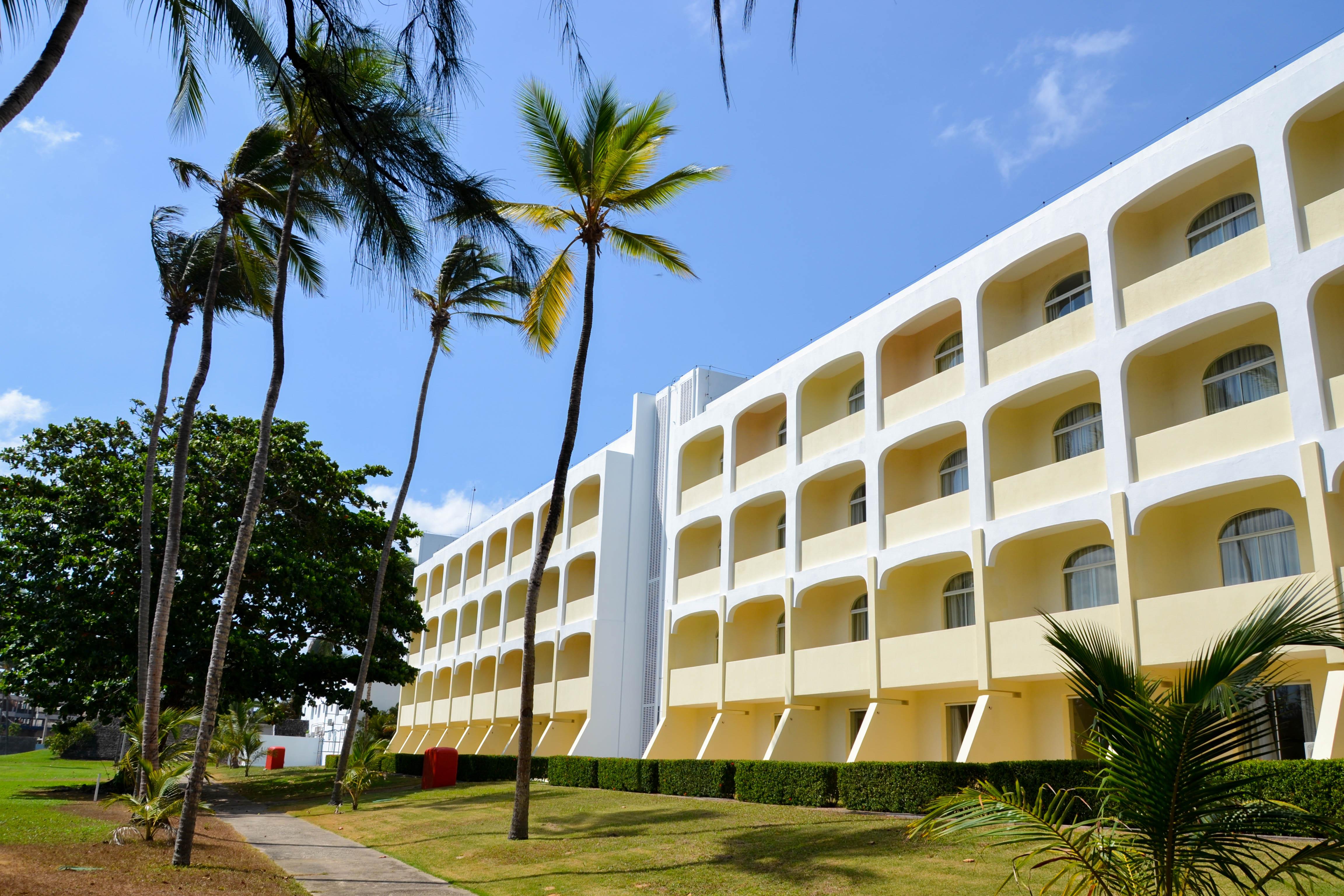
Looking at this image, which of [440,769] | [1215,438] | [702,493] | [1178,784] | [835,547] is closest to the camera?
[1178,784]

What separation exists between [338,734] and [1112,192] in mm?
65989

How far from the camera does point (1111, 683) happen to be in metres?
5.98

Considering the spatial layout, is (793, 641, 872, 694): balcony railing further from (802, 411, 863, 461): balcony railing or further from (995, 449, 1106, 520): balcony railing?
(802, 411, 863, 461): balcony railing

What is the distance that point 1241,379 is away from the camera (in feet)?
57.1

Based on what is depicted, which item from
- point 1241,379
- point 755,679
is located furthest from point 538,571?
point 1241,379

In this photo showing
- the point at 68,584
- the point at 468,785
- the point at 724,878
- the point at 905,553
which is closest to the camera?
the point at 724,878

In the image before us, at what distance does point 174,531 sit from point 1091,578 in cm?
1786

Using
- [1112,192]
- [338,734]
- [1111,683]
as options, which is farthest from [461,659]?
[1111,683]

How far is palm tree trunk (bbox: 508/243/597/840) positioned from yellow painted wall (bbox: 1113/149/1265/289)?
31.7 feet

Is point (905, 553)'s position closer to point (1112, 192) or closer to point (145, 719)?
Result: point (1112, 192)

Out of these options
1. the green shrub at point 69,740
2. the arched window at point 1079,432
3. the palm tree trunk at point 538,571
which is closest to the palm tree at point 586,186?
the palm tree trunk at point 538,571

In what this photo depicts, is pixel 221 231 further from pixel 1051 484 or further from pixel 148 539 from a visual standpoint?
pixel 1051 484

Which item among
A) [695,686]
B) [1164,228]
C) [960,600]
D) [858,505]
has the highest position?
[1164,228]

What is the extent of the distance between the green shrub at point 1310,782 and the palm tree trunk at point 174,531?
17.0m
